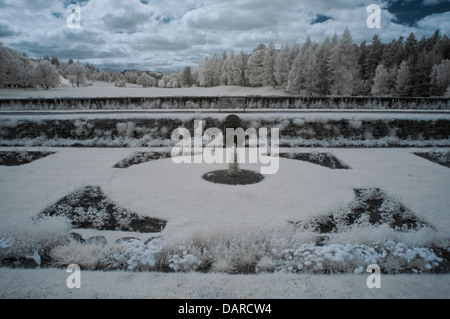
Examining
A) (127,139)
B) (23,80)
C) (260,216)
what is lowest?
(260,216)

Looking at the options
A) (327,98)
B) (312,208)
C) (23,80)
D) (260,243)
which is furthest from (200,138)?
(23,80)

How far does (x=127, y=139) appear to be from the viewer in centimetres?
1368

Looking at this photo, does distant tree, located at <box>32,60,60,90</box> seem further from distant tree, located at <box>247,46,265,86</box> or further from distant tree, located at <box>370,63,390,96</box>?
distant tree, located at <box>370,63,390,96</box>

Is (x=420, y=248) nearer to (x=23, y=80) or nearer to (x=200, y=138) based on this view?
(x=200, y=138)

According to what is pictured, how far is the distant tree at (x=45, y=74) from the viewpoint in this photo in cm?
4846

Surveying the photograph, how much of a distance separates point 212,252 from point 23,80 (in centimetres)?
6180

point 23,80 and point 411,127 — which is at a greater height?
point 23,80

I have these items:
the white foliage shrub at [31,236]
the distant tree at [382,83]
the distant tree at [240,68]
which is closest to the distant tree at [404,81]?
the distant tree at [382,83]

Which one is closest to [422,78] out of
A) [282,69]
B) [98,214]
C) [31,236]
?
[282,69]

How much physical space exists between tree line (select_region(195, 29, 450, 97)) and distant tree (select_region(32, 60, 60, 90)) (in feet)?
112

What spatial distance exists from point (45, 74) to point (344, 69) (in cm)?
4857

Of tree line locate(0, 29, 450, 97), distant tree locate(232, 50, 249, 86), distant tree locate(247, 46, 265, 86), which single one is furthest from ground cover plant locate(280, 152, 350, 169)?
distant tree locate(232, 50, 249, 86)

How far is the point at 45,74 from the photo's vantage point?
4909cm

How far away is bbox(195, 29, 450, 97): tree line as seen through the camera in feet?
147
